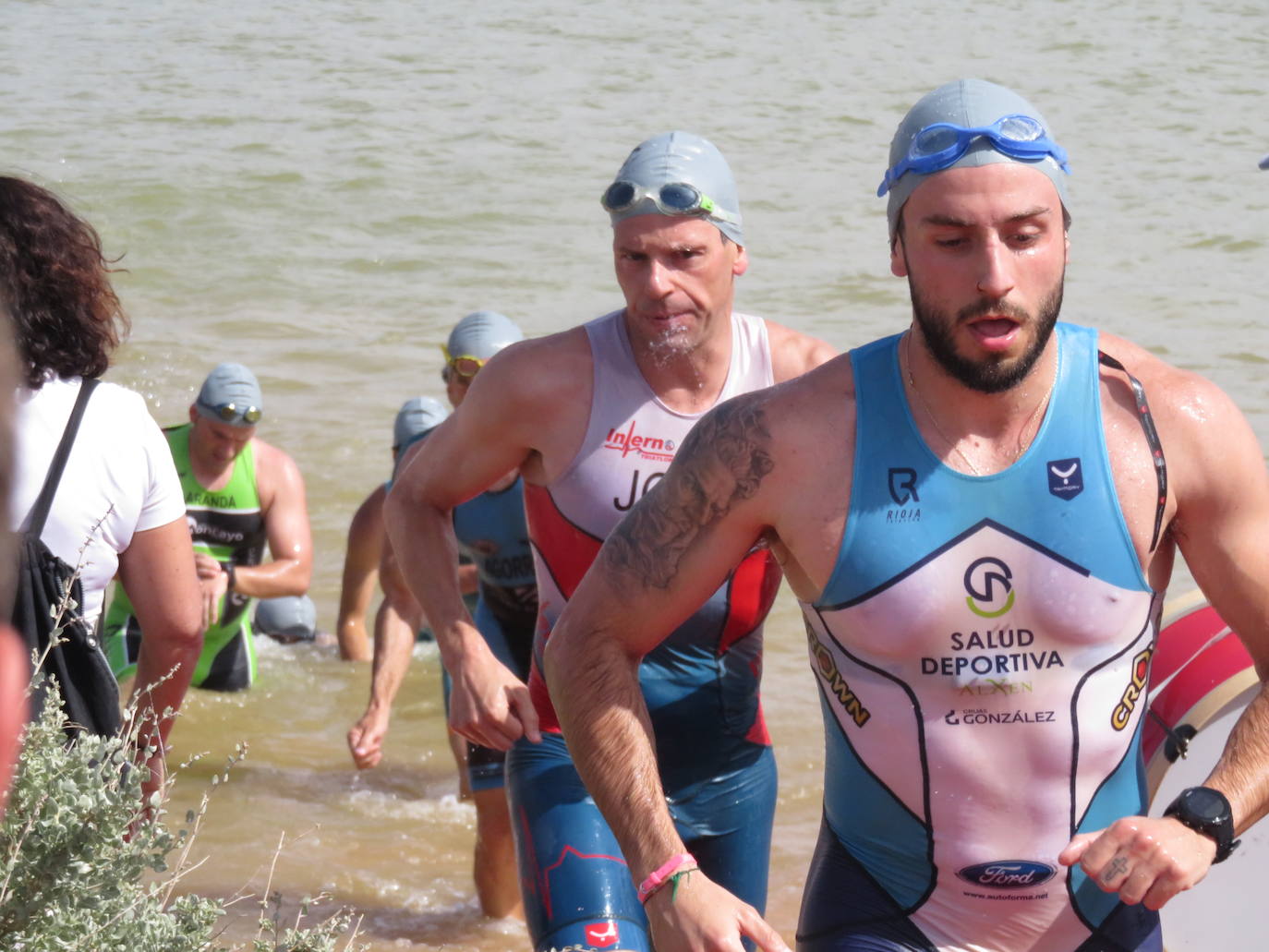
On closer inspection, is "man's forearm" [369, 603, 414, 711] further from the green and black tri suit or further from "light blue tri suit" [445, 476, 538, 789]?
the green and black tri suit

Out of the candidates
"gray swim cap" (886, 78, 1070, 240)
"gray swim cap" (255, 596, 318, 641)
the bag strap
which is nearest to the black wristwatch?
"gray swim cap" (886, 78, 1070, 240)

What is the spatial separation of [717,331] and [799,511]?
1290mm

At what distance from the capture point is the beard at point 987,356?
2795mm

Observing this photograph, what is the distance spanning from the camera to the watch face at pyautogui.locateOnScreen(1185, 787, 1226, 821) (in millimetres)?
2697

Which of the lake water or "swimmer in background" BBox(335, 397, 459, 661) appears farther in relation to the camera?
the lake water

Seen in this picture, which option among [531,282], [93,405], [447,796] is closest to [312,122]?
[531,282]

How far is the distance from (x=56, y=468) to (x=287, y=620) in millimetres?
5867

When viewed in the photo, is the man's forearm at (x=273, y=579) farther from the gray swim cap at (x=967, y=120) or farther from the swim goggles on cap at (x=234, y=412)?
the gray swim cap at (x=967, y=120)

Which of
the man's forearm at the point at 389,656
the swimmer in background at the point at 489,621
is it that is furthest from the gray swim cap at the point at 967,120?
the man's forearm at the point at 389,656

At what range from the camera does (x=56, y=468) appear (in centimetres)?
338

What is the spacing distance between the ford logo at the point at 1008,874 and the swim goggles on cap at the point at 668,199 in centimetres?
181

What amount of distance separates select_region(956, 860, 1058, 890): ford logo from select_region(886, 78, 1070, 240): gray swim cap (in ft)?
3.54

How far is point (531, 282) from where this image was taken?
1597cm

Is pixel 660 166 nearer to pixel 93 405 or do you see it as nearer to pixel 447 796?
pixel 93 405
